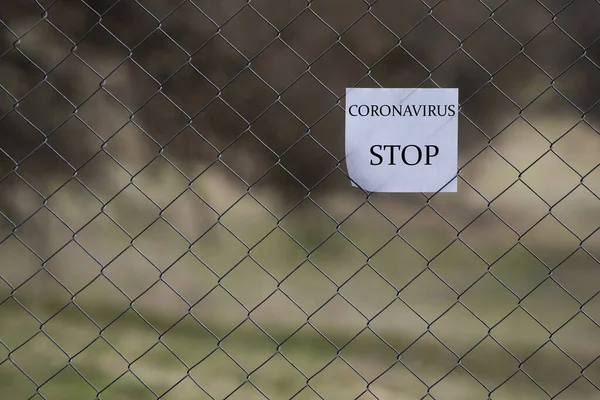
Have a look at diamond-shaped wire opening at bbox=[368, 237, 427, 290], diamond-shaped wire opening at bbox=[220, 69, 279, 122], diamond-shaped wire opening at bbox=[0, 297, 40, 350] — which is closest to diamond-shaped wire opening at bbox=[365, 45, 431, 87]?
diamond-shaped wire opening at bbox=[220, 69, 279, 122]

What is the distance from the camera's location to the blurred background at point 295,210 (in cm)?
108

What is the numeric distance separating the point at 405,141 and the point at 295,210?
0.75ft

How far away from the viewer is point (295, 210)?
42.9 inches

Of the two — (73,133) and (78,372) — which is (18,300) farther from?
(73,133)

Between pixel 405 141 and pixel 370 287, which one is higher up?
pixel 405 141

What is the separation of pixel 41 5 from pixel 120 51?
0.17 meters

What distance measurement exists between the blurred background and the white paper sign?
21 millimetres

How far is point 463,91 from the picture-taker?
3.55ft

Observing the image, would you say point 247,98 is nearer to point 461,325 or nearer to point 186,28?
point 186,28

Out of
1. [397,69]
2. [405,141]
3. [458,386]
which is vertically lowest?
[458,386]

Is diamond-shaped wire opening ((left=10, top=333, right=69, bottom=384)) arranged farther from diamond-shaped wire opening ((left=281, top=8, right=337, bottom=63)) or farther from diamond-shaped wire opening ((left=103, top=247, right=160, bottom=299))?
diamond-shaped wire opening ((left=281, top=8, right=337, bottom=63))

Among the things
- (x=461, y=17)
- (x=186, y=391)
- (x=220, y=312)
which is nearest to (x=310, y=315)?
(x=220, y=312)

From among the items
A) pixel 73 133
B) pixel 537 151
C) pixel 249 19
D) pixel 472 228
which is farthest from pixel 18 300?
pixel 537 151

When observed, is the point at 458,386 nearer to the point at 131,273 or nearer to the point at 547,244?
the point at 547,244
